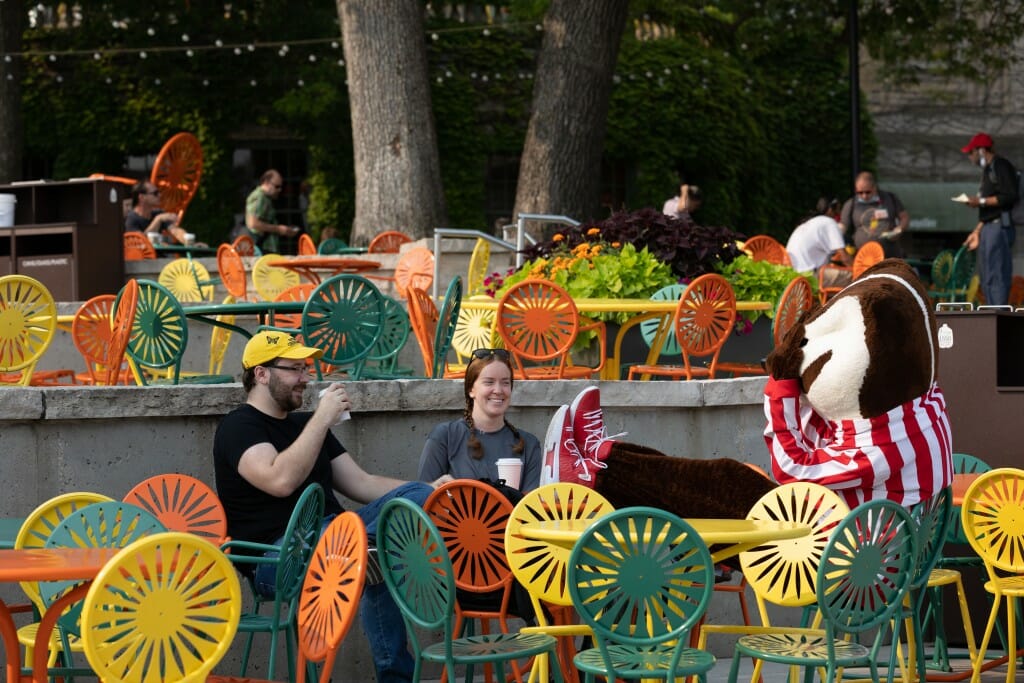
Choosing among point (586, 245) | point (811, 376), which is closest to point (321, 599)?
point (811, 376)

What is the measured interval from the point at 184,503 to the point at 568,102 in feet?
31.8

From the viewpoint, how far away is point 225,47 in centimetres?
2172

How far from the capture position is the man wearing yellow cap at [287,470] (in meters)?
5.86

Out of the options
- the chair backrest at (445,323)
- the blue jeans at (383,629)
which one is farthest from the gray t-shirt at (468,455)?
the chair backrest at (445,323)

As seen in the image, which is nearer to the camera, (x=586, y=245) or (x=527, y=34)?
(x=586, y=245)

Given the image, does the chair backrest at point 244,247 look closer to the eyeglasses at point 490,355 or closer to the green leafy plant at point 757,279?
the green leafy plant at point 757,279

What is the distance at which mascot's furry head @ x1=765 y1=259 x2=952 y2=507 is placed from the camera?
5.98 m

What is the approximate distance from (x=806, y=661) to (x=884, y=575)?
0.37 meters

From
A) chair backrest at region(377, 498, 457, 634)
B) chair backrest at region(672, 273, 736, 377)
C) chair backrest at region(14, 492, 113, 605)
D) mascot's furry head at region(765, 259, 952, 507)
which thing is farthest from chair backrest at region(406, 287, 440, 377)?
chair backrest at region(377, 498, 457, 634)

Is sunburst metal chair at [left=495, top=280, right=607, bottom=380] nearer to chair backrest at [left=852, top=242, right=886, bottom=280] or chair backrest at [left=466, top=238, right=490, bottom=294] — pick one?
chair backrest at [left=466, top=238, right=490, bottom=294]

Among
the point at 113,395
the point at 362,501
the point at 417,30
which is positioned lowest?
the point at 362,501

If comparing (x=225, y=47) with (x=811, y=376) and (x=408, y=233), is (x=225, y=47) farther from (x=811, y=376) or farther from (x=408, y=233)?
(x=811, y=376)

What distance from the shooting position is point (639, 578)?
4.51m

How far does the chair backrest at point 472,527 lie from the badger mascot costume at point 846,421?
0.84 metres
